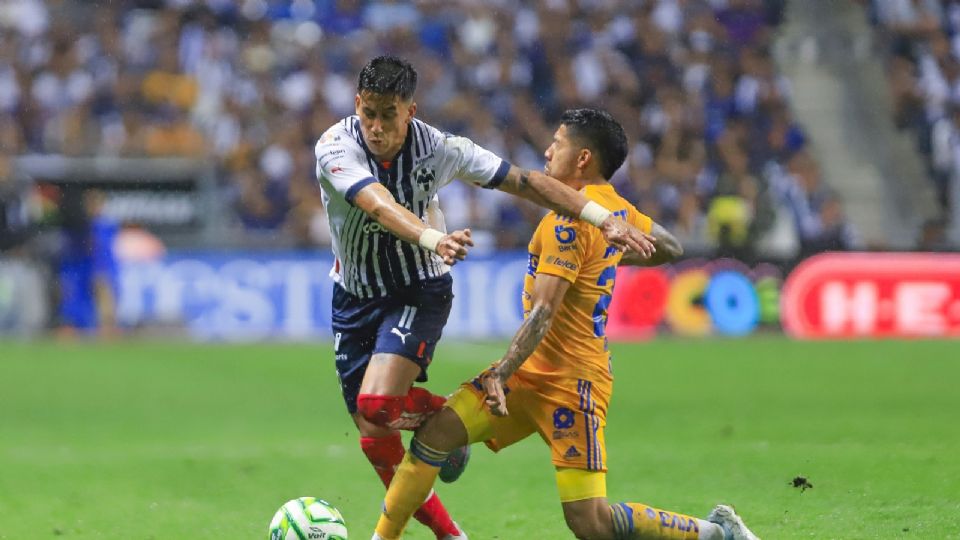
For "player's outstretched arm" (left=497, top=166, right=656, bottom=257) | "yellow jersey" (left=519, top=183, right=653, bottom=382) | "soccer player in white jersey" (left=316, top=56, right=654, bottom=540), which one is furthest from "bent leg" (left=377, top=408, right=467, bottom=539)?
"player's outstretched arm" (left=497, top=166, right=656, bottom=257)

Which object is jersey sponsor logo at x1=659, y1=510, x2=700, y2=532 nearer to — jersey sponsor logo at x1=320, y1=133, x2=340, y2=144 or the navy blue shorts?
the navy blue shorts

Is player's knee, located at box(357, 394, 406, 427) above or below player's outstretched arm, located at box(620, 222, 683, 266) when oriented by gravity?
below

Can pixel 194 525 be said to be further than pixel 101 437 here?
No

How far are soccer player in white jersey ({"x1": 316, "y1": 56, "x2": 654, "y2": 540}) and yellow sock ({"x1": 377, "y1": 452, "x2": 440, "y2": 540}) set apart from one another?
209 millimetres

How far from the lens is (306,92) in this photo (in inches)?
953

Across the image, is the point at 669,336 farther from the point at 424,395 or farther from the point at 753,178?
the point at 424,395

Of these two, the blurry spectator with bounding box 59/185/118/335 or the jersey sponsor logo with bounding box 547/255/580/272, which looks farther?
the blurry spectator with bounding box 59/185/118/335

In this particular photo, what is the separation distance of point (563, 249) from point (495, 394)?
2.25ft

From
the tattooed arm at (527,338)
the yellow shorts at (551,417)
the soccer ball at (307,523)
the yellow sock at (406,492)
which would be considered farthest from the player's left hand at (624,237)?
the soccer ball at (307,523)

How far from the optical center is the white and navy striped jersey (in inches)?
261

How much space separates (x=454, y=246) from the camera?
5621 mm

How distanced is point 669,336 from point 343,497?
12.8 meters

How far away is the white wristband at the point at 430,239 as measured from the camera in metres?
5.76

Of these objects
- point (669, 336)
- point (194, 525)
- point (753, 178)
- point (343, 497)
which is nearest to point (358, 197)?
point (194, 525)
